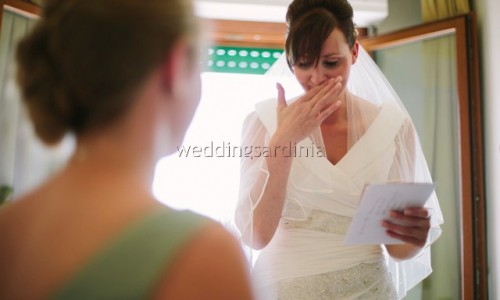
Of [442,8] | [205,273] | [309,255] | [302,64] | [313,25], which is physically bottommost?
[309,255]

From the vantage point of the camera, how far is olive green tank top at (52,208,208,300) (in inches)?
17.8

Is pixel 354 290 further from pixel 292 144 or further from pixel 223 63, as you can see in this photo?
pixel 223 63

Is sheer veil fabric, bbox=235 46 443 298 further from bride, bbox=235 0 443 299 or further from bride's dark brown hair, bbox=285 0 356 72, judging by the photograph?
bride's dark brown hair, bbox=285 0 356 72

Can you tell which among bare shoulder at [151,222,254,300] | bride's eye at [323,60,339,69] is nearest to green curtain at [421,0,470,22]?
bride's eye at [323,60,339,69]

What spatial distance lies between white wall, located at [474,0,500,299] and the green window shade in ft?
3.56

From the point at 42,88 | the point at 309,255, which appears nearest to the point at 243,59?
the point at 309,255

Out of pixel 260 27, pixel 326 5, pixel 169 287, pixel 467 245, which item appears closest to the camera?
pixel 169 287

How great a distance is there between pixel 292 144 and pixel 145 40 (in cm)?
87

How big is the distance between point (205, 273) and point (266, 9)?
7.08ft

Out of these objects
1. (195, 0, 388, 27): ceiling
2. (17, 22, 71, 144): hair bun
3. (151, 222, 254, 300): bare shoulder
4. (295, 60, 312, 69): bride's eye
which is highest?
(195, 0, 388, 27): ceiling

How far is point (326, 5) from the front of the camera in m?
1.46

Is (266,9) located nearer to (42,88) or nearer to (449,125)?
(449,125)

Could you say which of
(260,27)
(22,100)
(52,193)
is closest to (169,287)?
(52,193)

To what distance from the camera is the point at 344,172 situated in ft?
4.68
